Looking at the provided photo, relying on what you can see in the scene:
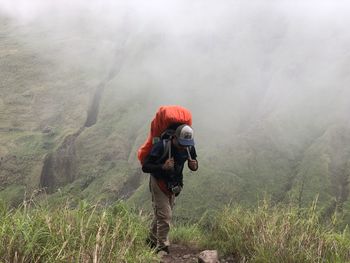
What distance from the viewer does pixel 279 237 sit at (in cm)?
638

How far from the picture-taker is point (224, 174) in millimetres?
127562

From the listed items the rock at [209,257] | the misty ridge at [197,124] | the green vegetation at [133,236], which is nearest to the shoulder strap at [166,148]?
the green vegetation at [133,236]

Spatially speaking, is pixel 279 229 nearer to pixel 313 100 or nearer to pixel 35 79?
pixel 313 100

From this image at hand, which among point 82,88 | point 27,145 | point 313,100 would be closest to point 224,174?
point 313,100

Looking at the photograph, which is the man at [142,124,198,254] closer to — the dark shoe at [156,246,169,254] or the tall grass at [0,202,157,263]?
the dark shoe at [156,246,169,254]

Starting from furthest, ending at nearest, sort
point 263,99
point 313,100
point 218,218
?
point 263,99 → point 313,100 → point 218,218

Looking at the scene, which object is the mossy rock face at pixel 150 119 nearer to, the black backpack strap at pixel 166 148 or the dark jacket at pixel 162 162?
the dark jacket at pixel 162 162

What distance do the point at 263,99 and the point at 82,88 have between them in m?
73.1

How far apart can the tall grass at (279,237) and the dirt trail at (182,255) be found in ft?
0.86

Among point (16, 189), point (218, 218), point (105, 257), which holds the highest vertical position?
point (105, 257)

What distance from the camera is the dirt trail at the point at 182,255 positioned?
765 cm

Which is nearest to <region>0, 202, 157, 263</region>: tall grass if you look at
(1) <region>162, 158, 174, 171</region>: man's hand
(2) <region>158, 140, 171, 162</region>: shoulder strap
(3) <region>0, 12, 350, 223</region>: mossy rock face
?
(1) <region>162, 158, 174, 171</region>: man's hand

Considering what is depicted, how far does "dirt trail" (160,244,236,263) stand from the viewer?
7.65 metres

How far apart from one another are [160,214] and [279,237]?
91.0 inches
